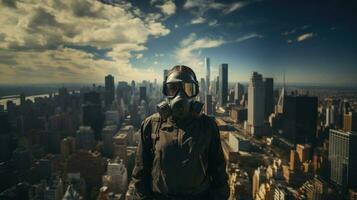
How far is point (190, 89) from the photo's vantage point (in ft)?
2.76

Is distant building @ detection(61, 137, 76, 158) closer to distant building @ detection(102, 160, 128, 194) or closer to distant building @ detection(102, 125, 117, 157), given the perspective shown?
distant building @ detection(102, 125, 117, 157)

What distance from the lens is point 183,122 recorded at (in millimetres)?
807

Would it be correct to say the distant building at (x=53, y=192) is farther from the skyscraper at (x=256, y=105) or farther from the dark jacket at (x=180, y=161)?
the skyscraper at (x=256, y=105)

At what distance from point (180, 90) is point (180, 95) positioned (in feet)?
0.08

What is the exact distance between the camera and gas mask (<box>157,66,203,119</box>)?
792mm

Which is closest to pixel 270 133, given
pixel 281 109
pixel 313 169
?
pixel 281 109

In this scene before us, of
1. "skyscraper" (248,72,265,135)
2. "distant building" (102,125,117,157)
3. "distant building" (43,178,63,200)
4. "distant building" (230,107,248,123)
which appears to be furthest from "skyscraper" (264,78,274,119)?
"distant building" (43,178,63,200)

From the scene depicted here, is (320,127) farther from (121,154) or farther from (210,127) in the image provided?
(210,127)

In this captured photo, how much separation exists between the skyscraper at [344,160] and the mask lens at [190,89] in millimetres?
9293

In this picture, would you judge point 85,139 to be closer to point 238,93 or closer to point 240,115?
point 240,115

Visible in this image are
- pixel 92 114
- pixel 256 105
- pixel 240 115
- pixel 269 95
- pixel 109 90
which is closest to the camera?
pixel 92 114

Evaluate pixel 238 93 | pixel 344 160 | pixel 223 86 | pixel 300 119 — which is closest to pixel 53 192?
pixel 344 160

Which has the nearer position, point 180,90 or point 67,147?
point 180,90

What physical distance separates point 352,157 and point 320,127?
483 centimetres
